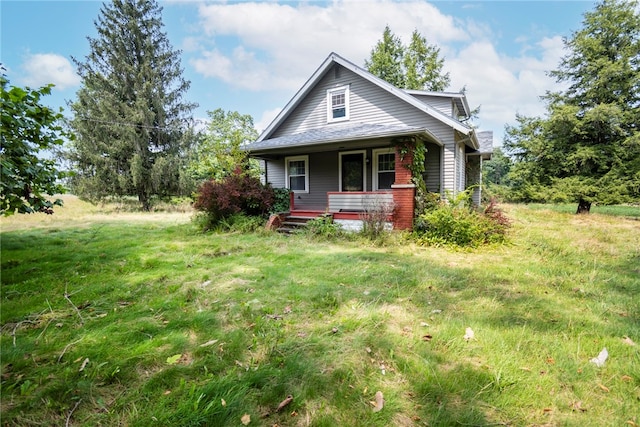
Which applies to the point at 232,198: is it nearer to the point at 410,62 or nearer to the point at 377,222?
the point at 377,222

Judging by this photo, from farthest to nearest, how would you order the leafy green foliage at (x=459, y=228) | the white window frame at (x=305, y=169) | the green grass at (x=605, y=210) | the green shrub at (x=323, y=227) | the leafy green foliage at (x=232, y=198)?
1. the green grass at (x=605, y=210)
2. the white window frame at (x=305, y=169)
3. the leafy green foliage at (x=232, y=198)
4. the green shrub at (x=323, y=227)
5. the leafy green foliage at (x=459, y=228)

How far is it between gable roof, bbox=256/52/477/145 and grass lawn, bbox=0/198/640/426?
17.5 ft

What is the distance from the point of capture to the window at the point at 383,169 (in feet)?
33.6

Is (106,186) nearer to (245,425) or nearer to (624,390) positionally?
(245,425)

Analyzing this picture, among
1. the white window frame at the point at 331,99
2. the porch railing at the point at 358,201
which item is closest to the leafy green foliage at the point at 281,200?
the porch railing at the point at 358,201

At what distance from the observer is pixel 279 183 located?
12727mm

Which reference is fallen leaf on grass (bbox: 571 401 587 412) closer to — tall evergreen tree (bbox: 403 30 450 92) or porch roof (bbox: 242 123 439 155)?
porch roof (bbox: 242 123 439 155)

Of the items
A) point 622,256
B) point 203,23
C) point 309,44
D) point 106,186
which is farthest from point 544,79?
point 106,186

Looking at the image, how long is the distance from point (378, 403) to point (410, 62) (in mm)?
28594

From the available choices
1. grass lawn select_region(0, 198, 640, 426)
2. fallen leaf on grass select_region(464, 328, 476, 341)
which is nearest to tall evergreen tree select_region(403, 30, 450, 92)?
grass lawn select_region(0, 198, 640, 426)

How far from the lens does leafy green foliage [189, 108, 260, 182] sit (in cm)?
1022

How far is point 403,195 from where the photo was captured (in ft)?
26.8

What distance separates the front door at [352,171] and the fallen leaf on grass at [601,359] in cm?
853

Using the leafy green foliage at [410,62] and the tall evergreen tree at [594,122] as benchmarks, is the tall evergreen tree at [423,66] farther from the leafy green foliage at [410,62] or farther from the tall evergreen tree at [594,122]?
the tall evergreen tree at [594,122]
